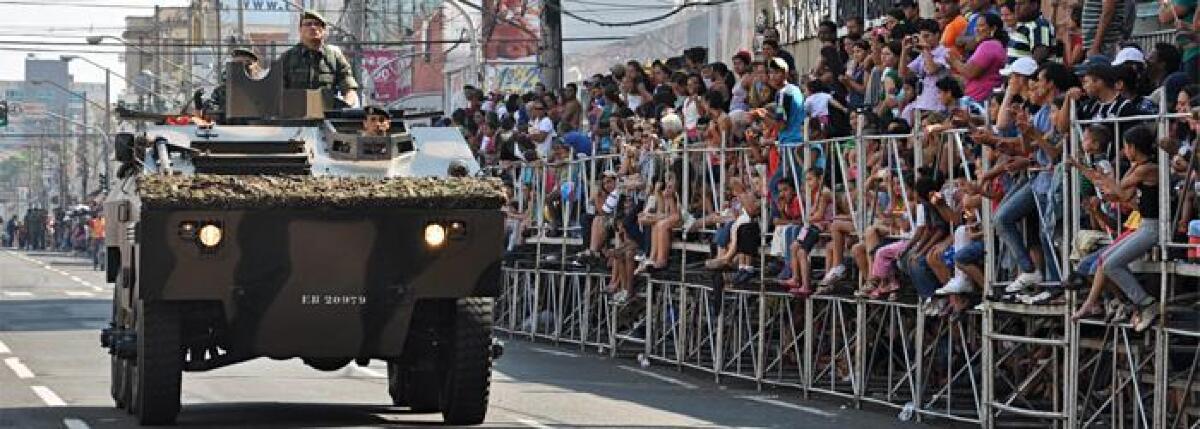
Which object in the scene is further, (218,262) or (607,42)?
(607,42)

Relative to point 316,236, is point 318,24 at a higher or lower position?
higher

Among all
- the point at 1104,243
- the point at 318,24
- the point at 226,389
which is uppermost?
the point at 318,24

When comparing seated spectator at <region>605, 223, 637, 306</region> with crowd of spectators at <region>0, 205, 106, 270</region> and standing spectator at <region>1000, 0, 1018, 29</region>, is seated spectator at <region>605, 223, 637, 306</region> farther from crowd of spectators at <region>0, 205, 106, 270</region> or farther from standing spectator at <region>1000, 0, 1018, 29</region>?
crowd of spectators at <region>0, 205, 106, 270</region>

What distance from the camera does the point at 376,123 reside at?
18750 mm

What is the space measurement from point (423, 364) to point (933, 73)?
530 cm

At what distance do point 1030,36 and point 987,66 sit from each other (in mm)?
446

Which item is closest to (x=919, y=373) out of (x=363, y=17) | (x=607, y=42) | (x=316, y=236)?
(x=316, y=236)

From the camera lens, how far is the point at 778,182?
23.2m

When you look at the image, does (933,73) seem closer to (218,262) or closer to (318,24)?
(318,24)

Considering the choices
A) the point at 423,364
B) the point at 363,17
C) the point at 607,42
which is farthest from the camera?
the point at 363,17

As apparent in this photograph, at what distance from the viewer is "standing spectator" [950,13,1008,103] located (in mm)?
20328

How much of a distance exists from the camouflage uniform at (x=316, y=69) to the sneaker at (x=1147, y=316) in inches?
252

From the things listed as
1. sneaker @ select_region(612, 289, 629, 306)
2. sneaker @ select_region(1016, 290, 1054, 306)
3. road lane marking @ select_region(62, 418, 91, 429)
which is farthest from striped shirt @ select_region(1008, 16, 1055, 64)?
sneaker @ select_region(612, 289, 629, 306)

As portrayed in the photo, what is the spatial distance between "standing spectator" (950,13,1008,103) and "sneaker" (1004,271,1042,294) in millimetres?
2376
